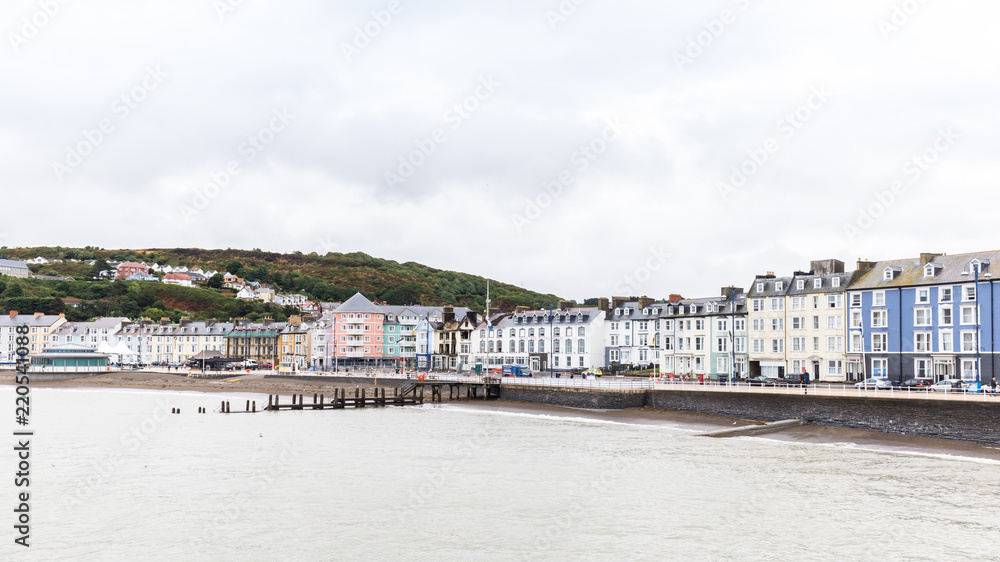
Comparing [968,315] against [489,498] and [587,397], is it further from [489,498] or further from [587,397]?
[489,498]

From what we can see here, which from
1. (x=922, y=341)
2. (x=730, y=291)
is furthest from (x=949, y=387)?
(x=730, y=291)

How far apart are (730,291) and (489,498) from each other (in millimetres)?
56317

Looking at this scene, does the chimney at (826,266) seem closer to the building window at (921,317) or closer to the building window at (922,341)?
the building window at (921,317)

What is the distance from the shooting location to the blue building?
5269 centimetres

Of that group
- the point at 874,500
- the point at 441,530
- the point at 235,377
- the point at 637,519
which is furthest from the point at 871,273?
the point at 235,377

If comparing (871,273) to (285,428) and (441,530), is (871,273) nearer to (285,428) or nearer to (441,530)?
(285,428)

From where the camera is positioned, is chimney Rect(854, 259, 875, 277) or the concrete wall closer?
the concrete wall

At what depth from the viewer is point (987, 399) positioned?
37938 mm

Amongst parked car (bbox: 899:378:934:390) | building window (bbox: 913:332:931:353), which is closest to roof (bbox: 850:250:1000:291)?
building window (bbox: 913:332:931:353)

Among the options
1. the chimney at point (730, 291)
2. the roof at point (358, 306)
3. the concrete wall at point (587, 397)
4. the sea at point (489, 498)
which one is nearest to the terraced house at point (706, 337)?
the chimney at point (730, 291)

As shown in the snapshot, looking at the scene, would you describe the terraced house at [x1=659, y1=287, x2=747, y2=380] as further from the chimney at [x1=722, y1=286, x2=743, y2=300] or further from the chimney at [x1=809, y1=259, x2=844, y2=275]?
A: the chimney at [x1=809, y1=259, x2=844, y2=275]

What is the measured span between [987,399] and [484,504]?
87.2ft

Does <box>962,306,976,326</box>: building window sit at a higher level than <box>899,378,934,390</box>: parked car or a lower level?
higher

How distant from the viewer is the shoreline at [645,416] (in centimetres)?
3712
